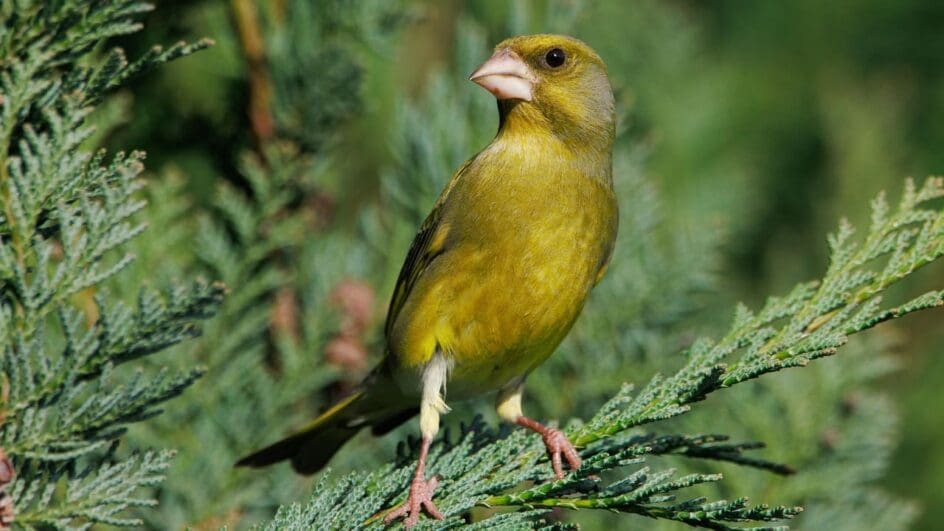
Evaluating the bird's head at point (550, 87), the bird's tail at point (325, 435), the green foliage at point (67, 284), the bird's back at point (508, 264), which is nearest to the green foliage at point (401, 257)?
the green foliage at point (67, 284)

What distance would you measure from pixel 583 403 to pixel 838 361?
0.83 metres

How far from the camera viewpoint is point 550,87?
3.23 metres

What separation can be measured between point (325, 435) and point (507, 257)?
30.0 inches

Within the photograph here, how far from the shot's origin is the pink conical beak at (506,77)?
3111 mm

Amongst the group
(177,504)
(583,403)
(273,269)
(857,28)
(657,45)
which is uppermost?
(857,28)

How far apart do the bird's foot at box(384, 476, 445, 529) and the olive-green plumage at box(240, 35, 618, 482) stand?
19.8 inches

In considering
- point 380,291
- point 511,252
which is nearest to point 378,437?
point 380,291

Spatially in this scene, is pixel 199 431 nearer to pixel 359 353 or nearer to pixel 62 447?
pixel 359 353

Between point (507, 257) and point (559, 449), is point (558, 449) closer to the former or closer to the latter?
point (559, 449)

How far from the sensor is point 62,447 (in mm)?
2045

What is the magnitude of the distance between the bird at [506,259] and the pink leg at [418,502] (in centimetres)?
31

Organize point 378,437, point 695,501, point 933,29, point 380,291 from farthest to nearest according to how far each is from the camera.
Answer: point 933,29, point 380,291, point 378,437, point 695,501

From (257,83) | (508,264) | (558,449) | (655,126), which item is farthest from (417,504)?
(655,126)

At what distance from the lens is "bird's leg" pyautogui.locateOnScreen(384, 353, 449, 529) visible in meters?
2.28
